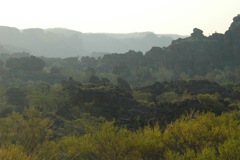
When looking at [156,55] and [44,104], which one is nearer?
[44,104]

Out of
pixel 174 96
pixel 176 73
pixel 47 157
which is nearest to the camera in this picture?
pixel 47 157

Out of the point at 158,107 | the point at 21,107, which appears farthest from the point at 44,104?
the point at 158,107

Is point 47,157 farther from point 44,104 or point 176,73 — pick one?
point 176,73

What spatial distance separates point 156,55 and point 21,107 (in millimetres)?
109753

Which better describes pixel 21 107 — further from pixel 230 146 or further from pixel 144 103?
pixel 230 146

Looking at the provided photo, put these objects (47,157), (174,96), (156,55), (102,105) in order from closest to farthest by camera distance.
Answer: (47,157)
(102,105)
(174,96)
(156,55)

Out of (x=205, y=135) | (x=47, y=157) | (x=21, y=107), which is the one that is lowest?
(x=21, y=107)

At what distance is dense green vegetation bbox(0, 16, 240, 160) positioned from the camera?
37906 millimetres

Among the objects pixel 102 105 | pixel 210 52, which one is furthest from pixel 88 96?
pixel 210 52

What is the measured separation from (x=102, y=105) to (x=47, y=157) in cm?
5133

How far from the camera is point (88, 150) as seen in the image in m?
40.7

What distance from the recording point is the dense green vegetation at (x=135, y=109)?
37906mm

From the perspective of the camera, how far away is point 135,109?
291 ft

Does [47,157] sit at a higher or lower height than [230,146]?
lower
